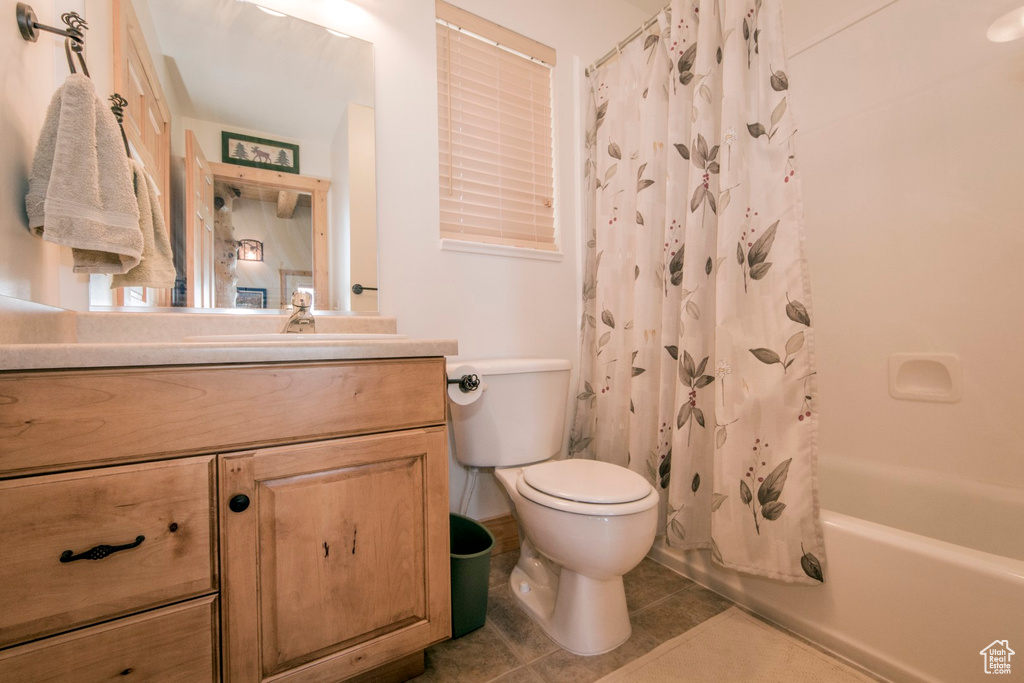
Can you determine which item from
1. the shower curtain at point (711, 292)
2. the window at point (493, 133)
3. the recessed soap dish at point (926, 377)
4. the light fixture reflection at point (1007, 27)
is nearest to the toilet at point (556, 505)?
the shower curtain at point (711, 292)

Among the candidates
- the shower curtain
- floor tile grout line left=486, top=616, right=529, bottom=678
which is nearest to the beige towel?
floor tile grout line left=486, top=616, right=529, bottom=678

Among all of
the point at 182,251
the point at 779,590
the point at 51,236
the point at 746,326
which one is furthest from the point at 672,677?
the point at 182,251

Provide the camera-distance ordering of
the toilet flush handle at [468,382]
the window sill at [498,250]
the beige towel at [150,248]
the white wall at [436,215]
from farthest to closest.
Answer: the window sill at [498,250] < the white wall at [436,215] < the toilet flush handle at [468,382] < the beige towel at [150,248]

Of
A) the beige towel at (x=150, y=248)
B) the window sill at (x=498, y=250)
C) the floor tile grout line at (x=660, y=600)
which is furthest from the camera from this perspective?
the window sill at (x=498, y=250)

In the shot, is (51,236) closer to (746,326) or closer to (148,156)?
(148,156)

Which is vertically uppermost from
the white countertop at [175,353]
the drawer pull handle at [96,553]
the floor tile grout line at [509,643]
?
the white countertop at [175,353]

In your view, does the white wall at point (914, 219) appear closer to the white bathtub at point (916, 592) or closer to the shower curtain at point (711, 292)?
the white bathtub at point (916, 592)

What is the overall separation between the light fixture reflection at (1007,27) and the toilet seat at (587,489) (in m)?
1.81

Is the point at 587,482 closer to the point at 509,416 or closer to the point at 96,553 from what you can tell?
the point at 509,416

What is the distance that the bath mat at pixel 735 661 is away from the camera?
3.37ft

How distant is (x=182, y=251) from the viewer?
1236 mm

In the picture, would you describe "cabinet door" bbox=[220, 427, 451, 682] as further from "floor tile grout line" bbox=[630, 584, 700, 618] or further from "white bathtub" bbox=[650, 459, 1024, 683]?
"white bathtub" bbox=[650, 459, 1024, 683]

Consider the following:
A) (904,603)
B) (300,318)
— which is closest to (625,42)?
(300,318)

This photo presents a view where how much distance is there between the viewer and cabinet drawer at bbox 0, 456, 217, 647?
60cm
